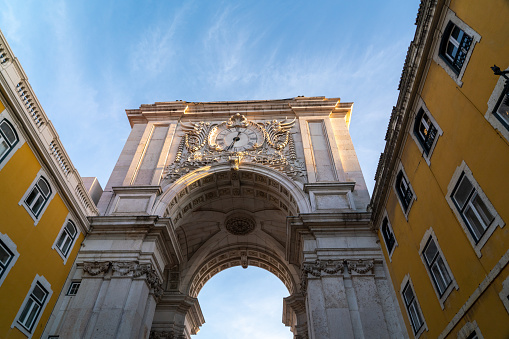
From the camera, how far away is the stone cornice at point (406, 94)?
537 inches

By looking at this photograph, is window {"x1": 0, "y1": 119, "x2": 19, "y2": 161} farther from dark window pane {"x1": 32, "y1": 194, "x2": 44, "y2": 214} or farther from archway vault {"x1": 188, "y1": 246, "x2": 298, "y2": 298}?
archway vault {"x1": 188, "y1": 246, "x2": 298, "y2": 298}

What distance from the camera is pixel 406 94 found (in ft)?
51.2

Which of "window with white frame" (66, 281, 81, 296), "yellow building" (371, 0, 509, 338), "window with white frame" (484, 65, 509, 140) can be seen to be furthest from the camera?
"window with white frame" (66, 281, 81, 296)

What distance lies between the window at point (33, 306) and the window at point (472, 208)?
59.6 feet

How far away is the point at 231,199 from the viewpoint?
29.6 meters

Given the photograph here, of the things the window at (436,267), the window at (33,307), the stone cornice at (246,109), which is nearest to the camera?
the window at (436,267)

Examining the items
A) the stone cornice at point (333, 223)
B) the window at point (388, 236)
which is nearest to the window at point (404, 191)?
the window at point (388, 236)

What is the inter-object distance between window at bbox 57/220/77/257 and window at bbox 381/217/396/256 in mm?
17673

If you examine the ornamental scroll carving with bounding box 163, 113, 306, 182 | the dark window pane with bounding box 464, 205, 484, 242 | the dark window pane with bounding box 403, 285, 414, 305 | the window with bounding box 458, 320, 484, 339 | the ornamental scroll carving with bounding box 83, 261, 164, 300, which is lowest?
the window with bounding box 458, 320, 484, 339

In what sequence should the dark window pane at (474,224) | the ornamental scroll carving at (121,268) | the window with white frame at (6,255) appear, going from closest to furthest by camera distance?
the dark window pane at (474,224) → the window with white frame at (6,255) → the ornamental scroll carving at (121,268)

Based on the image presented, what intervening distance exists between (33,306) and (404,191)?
18.3 meters

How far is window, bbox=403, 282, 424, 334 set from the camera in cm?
1564

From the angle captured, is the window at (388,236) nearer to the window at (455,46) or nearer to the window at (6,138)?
the window at (455,46)

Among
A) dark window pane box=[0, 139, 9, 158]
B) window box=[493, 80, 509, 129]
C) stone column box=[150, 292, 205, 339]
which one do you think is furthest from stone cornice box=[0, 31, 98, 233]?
window box=[493, 80, 509, 129]
